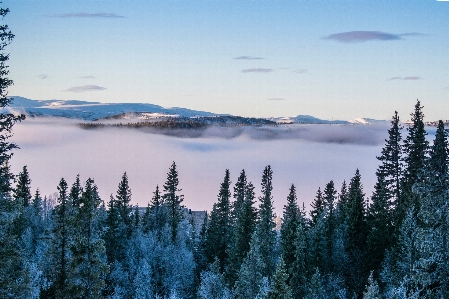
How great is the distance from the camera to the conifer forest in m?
23.2

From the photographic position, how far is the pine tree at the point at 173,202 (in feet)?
236

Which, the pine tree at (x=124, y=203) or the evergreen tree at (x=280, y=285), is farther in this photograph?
the pine tree at (x=124, y=203)

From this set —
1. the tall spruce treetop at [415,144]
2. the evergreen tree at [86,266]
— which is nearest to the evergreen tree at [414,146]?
the tall spruce treetop at [415,144]

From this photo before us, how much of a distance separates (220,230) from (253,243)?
1064 inches

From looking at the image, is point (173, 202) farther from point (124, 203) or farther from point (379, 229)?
point (379, 229)

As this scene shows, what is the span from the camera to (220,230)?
70750mm

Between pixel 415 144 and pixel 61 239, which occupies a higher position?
pixel 415 144

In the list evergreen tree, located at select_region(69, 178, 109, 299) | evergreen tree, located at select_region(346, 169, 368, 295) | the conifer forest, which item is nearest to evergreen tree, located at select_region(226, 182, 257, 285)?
the conifer forest

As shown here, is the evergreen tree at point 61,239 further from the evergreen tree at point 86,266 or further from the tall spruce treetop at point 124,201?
the tall spruce treetop at point 124,201

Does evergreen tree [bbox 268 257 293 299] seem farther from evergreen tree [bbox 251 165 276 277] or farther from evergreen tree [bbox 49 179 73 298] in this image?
evergreen tree [bbox 251 165 276 277]

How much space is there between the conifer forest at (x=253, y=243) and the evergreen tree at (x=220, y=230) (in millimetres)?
170

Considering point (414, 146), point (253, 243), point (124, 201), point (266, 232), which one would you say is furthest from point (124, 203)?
point (414, 146)

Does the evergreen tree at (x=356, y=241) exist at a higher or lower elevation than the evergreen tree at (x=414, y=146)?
lower

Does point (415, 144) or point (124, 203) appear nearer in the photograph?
point (415, 144)
